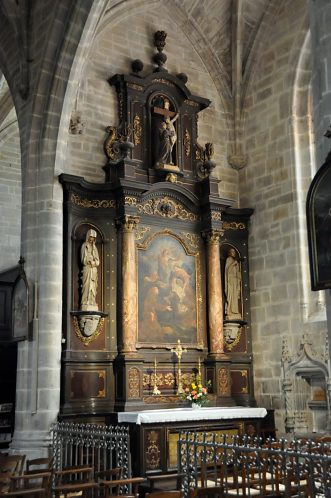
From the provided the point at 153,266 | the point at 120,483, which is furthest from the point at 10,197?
the point at 120,483

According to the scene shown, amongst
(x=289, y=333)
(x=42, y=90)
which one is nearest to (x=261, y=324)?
(x=289, y=333)

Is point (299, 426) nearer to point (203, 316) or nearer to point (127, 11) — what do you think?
point (203, 316)

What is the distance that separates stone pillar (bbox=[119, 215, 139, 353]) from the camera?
38.8 ft

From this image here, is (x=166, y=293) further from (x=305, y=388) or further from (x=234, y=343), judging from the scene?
(x=305, y=388)

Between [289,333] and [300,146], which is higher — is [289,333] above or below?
below

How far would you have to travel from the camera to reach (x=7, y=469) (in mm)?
8102

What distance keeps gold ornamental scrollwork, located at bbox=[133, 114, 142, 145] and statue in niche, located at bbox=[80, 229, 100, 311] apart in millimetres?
2273

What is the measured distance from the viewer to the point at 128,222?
1218 cm

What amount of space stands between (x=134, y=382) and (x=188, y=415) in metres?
1.29

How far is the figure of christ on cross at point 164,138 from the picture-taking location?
13.1 meters

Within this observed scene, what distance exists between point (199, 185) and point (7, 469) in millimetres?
7357

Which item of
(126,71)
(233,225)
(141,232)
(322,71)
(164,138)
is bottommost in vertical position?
(141,232)

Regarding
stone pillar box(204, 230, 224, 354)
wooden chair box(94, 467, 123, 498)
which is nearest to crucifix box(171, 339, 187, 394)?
stone pillar box(204, 230, 224, 354)

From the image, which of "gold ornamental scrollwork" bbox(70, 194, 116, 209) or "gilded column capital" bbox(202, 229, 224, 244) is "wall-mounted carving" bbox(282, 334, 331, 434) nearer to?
"gilded column capital" bbox(202, 229, 224, 244)
